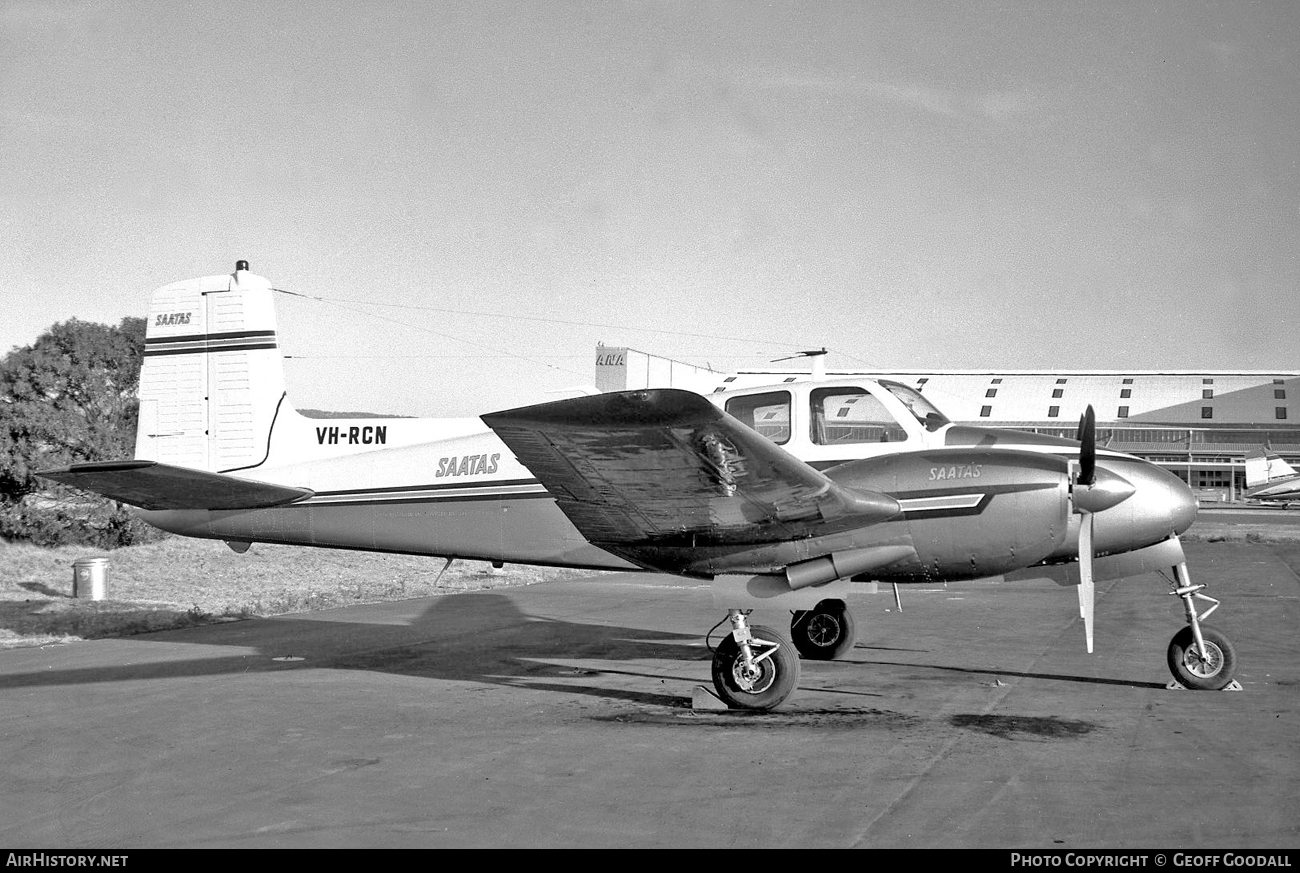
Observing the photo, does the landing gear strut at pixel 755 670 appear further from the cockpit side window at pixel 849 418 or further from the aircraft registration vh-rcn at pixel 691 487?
the cockpit side window at pixel 849 418

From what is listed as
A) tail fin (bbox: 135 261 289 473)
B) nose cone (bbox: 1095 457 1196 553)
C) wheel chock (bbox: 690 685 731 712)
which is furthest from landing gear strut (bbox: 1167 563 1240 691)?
tail fin (bbox: 135 261 289 473)

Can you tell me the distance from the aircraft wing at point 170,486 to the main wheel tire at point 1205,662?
8.61 meters

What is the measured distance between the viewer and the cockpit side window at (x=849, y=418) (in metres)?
10.1

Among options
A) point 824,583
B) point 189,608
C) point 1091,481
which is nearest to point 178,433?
point 189,608

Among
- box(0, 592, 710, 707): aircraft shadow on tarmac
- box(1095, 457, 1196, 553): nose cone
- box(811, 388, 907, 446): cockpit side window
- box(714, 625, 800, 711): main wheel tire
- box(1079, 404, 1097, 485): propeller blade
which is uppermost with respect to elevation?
box(811, 388, 907, 446): cockpit side window

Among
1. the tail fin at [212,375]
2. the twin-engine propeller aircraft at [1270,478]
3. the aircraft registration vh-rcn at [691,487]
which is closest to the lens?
the aircraft registration vh-rcn at [691,487]

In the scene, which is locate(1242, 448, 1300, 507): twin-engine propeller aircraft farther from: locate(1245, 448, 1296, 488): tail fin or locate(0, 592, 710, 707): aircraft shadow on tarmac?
locate(0, 592, 710, 707): aircraft shadow on tarmac

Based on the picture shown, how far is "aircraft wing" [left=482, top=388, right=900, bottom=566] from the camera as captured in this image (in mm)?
7430

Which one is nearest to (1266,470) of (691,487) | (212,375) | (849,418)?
(849,418)

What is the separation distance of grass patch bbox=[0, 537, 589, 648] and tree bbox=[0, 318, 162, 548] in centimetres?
45

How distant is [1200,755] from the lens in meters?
7.05

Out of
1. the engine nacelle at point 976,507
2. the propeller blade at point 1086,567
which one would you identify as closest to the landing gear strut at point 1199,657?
the propeller blade at point 1086,567

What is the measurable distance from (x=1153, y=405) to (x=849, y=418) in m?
50.0

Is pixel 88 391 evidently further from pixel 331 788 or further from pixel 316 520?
pixel 331 788
